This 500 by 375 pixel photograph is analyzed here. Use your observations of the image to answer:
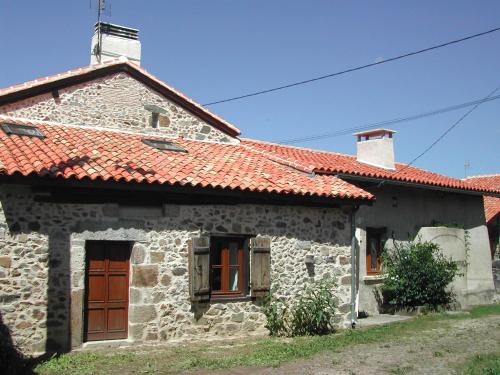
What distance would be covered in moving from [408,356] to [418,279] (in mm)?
4933

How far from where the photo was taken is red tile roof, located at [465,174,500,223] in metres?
19.8

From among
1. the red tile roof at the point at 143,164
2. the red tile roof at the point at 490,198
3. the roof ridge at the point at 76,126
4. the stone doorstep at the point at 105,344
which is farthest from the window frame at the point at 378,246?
the red tile roof at the point at 490,198

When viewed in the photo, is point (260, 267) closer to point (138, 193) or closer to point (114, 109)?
point (138, 193)

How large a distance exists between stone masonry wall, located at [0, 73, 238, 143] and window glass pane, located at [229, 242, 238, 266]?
3.53 m

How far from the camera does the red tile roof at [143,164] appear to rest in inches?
339

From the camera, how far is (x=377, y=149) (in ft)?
53.8

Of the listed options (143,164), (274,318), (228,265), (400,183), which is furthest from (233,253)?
(400,183)

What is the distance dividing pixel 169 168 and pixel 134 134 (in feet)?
8.43

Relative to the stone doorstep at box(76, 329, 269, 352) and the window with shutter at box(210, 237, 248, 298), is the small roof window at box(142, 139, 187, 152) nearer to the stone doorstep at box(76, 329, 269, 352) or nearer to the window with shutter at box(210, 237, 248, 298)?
the window with shutter at box(210, 237, 248, 298)

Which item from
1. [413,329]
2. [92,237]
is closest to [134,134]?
[92,237]

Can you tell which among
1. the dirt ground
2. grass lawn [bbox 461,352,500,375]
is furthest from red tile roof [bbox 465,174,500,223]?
grass lawn [bbox 461,352,500,375]

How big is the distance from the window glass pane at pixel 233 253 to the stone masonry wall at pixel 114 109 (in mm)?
3530

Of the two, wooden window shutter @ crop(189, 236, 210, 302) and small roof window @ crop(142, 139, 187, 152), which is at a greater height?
small roof window @ crop(142, 139, 187, 152)

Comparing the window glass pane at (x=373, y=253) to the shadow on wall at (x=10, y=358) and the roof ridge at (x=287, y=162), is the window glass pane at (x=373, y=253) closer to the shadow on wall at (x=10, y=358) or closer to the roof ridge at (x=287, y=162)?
the roof ridge at (x=287, y=162)
